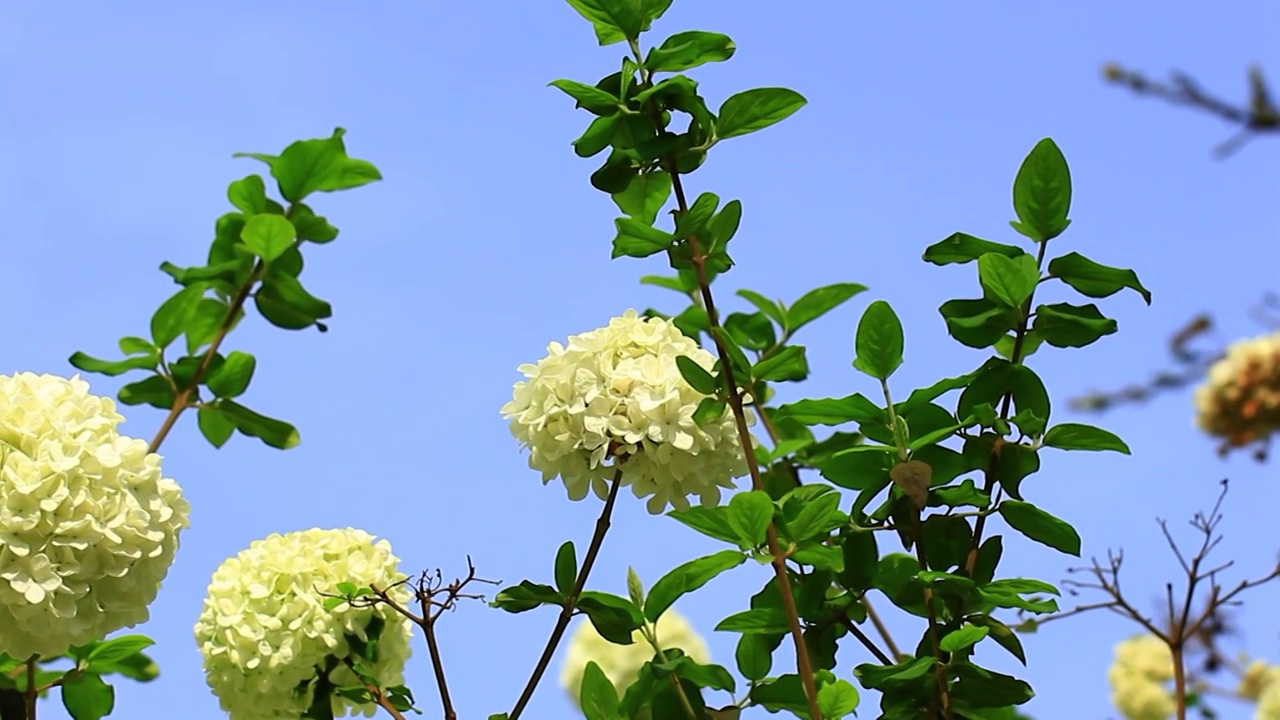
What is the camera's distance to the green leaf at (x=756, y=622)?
1.45m

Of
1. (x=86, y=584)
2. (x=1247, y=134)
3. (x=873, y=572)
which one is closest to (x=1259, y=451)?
(x=1247, y=134)

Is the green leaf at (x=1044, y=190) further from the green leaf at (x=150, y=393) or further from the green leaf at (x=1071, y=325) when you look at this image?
the green leaf at (x=150, y=393)

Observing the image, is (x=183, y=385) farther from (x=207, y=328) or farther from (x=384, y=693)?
(x=384, y=693)

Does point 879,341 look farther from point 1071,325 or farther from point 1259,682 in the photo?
point 1259,682

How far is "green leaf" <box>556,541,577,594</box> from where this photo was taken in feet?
5.02

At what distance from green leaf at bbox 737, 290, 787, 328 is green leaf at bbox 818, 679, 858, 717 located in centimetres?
83

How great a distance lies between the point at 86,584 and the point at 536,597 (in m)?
0.48

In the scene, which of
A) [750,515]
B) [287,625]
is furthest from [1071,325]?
[287,625]

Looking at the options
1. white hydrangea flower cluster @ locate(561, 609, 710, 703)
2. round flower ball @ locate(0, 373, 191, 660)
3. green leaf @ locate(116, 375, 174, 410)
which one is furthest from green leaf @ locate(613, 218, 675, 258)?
Result: white hydrangea flower cluster @ locate(561, 609, 710, 703)

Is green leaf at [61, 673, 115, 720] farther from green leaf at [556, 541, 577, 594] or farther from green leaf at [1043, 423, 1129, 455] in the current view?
green leaf at [1043, 423, 1129, 455]

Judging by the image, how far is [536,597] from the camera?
151 centimetres

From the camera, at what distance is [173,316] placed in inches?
83.4

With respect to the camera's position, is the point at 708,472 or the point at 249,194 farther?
the point at 249,194

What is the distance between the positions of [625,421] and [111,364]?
3.36 ft
